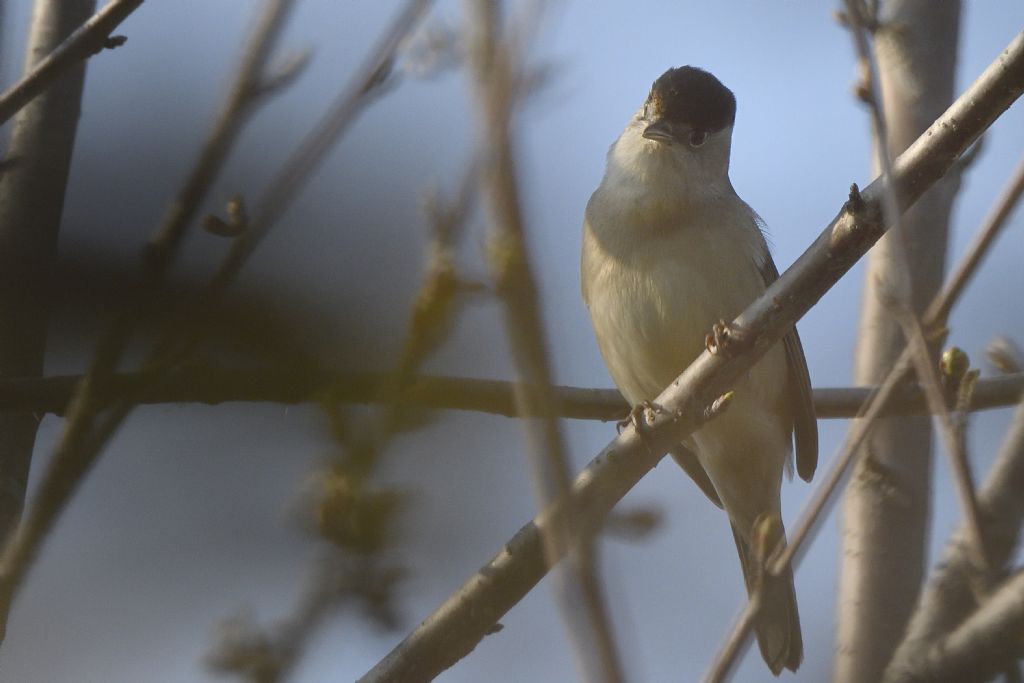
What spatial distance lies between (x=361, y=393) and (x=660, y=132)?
7.50 feet

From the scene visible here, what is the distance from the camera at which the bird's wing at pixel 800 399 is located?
15.5 feet

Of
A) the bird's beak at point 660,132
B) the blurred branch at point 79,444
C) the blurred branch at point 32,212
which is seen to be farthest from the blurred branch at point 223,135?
the bird's beak at point 660,132

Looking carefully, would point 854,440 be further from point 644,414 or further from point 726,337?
point 644,414

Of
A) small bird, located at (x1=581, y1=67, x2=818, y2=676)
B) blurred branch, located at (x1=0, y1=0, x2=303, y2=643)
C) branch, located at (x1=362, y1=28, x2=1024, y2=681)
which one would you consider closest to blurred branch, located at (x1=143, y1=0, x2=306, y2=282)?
blurred branch, located at (x1=0, y1=0, x2=303, y2=643)

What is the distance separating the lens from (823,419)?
4922mm

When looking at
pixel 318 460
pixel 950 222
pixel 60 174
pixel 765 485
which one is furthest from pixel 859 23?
pixel 765 485

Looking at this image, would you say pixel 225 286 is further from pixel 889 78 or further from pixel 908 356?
pixel 889 78

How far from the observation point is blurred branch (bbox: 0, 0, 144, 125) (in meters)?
3.02

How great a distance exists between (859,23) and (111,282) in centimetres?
242

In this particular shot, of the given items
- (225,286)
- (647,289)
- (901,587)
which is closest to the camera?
(225,286)

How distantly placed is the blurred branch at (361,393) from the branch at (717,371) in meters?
0.36

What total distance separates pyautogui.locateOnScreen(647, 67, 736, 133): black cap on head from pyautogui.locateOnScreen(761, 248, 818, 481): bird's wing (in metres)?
0.64

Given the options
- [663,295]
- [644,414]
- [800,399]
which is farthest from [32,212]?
[800,399]

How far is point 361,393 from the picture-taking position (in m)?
2.99
